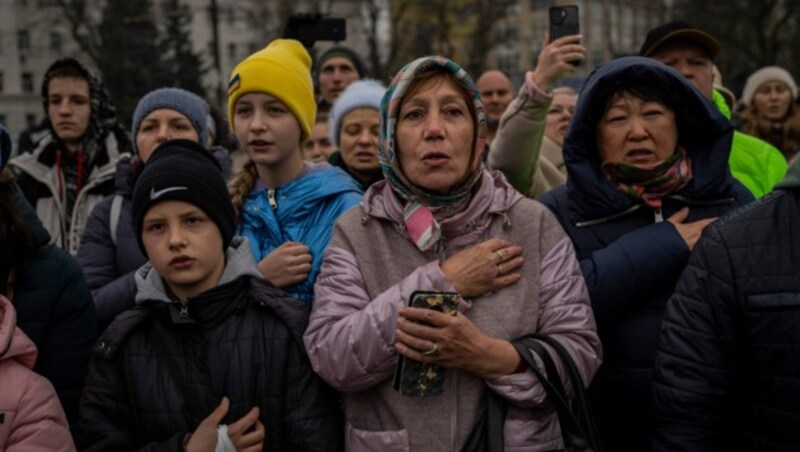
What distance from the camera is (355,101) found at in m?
4.74

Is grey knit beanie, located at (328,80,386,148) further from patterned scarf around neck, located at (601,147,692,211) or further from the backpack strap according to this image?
patterned scarf around neck, located at (601,147,692,211)

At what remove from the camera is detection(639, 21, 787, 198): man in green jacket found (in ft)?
12.4

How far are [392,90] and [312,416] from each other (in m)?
1.14

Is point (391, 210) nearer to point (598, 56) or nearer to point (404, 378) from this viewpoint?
point (404, 378)

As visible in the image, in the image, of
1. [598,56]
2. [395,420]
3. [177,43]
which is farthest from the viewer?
[598,56]

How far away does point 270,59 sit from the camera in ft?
11.4

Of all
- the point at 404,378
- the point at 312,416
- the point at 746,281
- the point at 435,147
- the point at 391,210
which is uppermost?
the point at 435,147

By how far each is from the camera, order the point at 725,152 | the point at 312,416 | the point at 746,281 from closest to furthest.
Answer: the point at 746,281
the point at 312,416
the point at 725,152

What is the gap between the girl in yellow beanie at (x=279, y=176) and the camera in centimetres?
333

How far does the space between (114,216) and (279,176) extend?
1.01 metres

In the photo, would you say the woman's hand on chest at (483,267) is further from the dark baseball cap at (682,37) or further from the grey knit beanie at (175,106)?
the grey knit beanie at (175,106)

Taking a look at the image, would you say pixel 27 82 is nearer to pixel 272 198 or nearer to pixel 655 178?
pixel 272 198

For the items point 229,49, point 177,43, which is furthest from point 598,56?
point 177,43

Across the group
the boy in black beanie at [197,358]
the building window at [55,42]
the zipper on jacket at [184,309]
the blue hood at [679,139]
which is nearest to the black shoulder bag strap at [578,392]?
the blue hood at [679,139]
